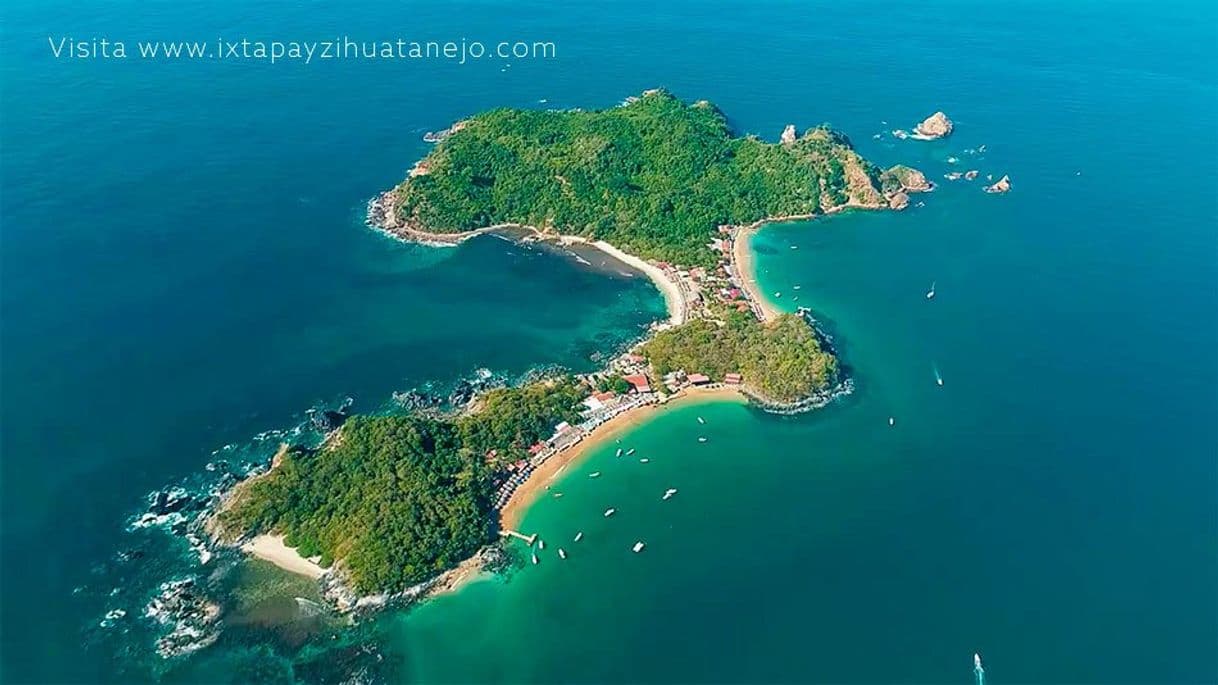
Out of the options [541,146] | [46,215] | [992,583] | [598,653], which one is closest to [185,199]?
[46,215]

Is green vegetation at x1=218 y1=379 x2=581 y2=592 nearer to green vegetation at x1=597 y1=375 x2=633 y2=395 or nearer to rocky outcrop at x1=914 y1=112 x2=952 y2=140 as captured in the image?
green vegetation at x1=597 y1=375 x2=633 y2=395

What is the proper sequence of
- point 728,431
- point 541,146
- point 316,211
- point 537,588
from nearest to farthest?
point 537,588 < point 728,431 < point 316,211 < point 541,146

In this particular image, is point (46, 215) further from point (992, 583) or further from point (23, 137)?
point (992, 583)

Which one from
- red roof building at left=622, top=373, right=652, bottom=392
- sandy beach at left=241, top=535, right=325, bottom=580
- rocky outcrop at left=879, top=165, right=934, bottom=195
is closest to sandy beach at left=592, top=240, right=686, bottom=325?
red roof building at left=622, top=373, right=652, bottom=392

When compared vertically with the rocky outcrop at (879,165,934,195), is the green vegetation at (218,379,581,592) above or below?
below

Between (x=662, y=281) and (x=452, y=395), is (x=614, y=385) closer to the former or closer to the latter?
(x=452, y=395)

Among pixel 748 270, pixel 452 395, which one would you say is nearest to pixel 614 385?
pixel 452 395

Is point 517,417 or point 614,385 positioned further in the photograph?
point 614,385
